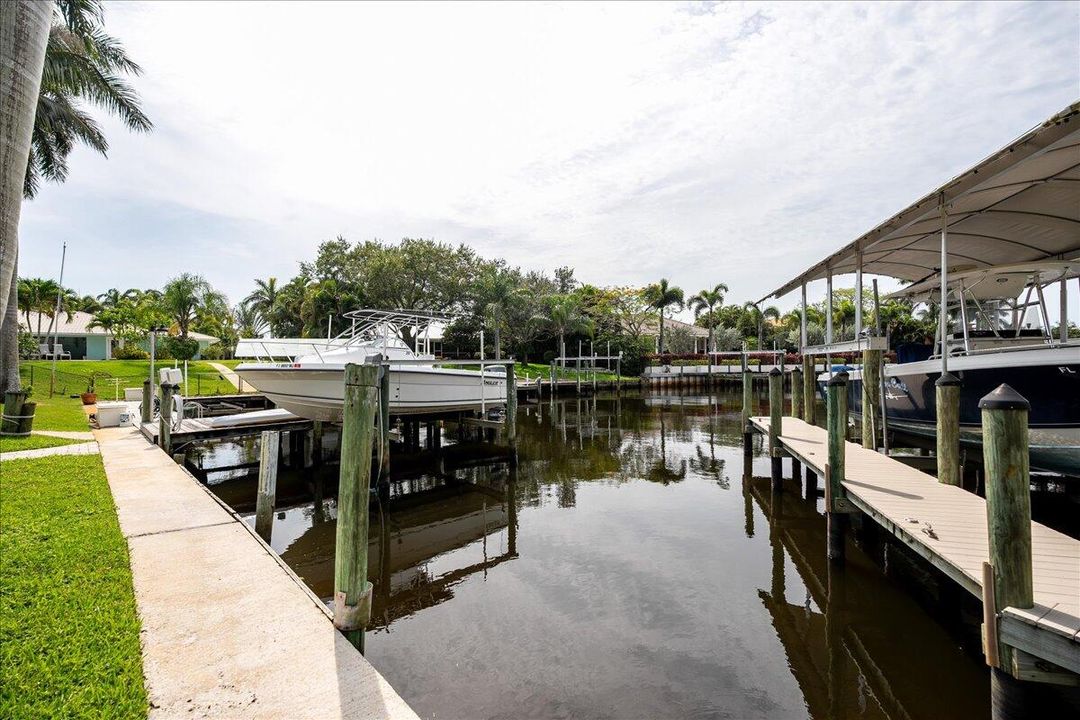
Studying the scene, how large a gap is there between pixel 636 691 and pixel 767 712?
39.7 inches

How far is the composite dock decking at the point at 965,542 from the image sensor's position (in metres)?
2.94

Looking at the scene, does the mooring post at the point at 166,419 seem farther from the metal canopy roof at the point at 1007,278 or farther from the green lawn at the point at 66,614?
the metal canopy roof at the point at 1007,278

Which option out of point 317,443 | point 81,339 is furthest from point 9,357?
point 81,339

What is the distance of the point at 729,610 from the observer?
588cm

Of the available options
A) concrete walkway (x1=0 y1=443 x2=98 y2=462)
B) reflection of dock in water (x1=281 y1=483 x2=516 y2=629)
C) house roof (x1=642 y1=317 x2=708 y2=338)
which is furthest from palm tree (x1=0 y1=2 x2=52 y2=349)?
house roof (x1=642 y1=317 x2=708 y2=338)

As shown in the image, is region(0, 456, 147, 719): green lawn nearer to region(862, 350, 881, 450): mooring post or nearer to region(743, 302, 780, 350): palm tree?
region(862, 350, 881, 450): mooring post

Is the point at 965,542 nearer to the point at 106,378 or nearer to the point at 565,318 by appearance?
the point at 106,378

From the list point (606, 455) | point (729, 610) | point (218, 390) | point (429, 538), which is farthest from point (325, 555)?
point (218, 390)

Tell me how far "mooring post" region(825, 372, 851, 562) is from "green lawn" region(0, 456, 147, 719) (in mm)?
6693

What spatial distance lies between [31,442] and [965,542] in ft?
50.1

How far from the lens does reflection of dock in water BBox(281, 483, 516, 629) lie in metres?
6.52

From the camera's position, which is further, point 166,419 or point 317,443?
point 317,443

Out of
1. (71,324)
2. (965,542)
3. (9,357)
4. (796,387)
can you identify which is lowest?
(965,542)

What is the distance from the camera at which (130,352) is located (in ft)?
120
